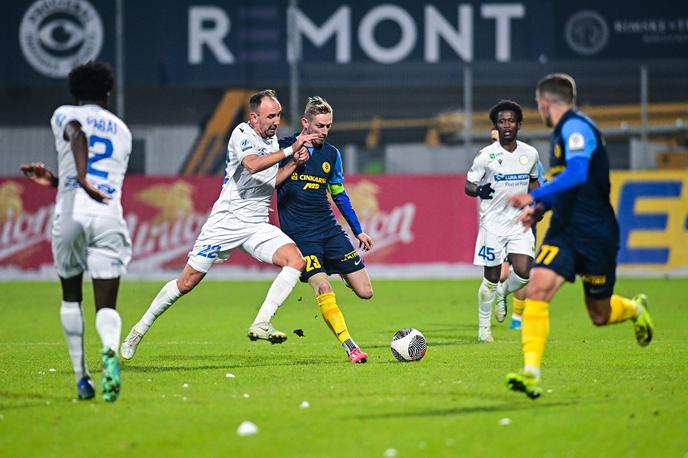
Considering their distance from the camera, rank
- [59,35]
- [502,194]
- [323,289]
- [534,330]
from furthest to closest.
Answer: [59,35], [502,194], [323,289], [534,330]

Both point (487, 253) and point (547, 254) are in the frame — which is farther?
point (487, 253)

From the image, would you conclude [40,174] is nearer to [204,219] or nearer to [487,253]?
[487,253]

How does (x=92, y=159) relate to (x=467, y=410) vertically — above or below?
above

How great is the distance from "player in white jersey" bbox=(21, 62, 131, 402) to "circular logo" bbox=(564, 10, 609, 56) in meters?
22.3

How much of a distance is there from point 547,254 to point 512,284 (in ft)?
17.1

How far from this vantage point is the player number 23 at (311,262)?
10.8 meters

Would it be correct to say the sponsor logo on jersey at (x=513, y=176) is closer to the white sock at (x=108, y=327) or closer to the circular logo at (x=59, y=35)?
the white sock at (x=108, y=327)

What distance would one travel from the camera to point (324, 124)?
34.4 ft

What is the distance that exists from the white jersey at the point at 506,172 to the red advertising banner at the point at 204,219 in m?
11.6

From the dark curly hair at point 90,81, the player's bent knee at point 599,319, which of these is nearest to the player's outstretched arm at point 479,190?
the player's bent knee at point 599,319

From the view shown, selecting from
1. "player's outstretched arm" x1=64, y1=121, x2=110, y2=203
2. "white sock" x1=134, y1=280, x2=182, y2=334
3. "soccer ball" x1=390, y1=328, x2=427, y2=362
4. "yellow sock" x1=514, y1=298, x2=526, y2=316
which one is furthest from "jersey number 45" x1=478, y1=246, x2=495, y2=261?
"player's outstretched arm" x1=64, y1=121, x2=110, y2=203

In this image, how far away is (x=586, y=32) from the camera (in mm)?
29016

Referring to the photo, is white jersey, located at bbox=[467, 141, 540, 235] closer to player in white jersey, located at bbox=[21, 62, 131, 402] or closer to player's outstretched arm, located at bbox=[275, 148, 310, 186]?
player's outstretched arm, located at bbox=[275, 148, 310, 186]

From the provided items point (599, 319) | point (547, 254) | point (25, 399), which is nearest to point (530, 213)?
point (547, 254)
